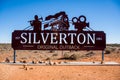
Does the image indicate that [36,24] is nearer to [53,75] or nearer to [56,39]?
[56,39]

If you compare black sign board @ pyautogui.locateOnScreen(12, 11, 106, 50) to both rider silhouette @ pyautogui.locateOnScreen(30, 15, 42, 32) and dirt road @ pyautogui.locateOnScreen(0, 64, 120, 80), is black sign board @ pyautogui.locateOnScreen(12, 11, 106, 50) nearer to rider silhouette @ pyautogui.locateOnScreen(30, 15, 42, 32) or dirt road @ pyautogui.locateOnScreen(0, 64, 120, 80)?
rider silhouette @ pyautogui.locateOnScreen(30, 15, 42, 32)

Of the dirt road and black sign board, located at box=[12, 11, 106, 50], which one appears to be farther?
black sign board, located at box=[12, 11, 106, 50]

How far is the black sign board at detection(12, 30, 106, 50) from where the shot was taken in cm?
2169

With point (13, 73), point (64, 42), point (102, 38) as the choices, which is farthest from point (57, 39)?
point (13, 73)

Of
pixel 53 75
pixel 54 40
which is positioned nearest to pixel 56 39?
pixel 54 40

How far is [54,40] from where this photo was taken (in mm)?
21688

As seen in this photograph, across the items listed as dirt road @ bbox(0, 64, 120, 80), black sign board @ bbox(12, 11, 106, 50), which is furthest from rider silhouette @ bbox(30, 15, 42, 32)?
dirt road @ bbox(0, 64, 120, 80)

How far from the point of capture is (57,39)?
856 inches

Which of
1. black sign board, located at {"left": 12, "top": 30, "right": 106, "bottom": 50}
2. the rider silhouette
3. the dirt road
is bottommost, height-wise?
the dirt road

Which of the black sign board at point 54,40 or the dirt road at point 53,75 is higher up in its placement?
the black sign board at point 54,40

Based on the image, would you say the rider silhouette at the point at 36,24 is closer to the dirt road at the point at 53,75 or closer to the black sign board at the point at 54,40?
the black sign board at the point at 54,40

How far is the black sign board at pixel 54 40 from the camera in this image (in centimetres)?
2169

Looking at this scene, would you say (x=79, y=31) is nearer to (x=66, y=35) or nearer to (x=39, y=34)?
(x=66, y=35)

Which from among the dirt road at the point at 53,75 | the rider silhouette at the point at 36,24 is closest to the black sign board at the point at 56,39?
the rider silhouette at the point at 36,24
